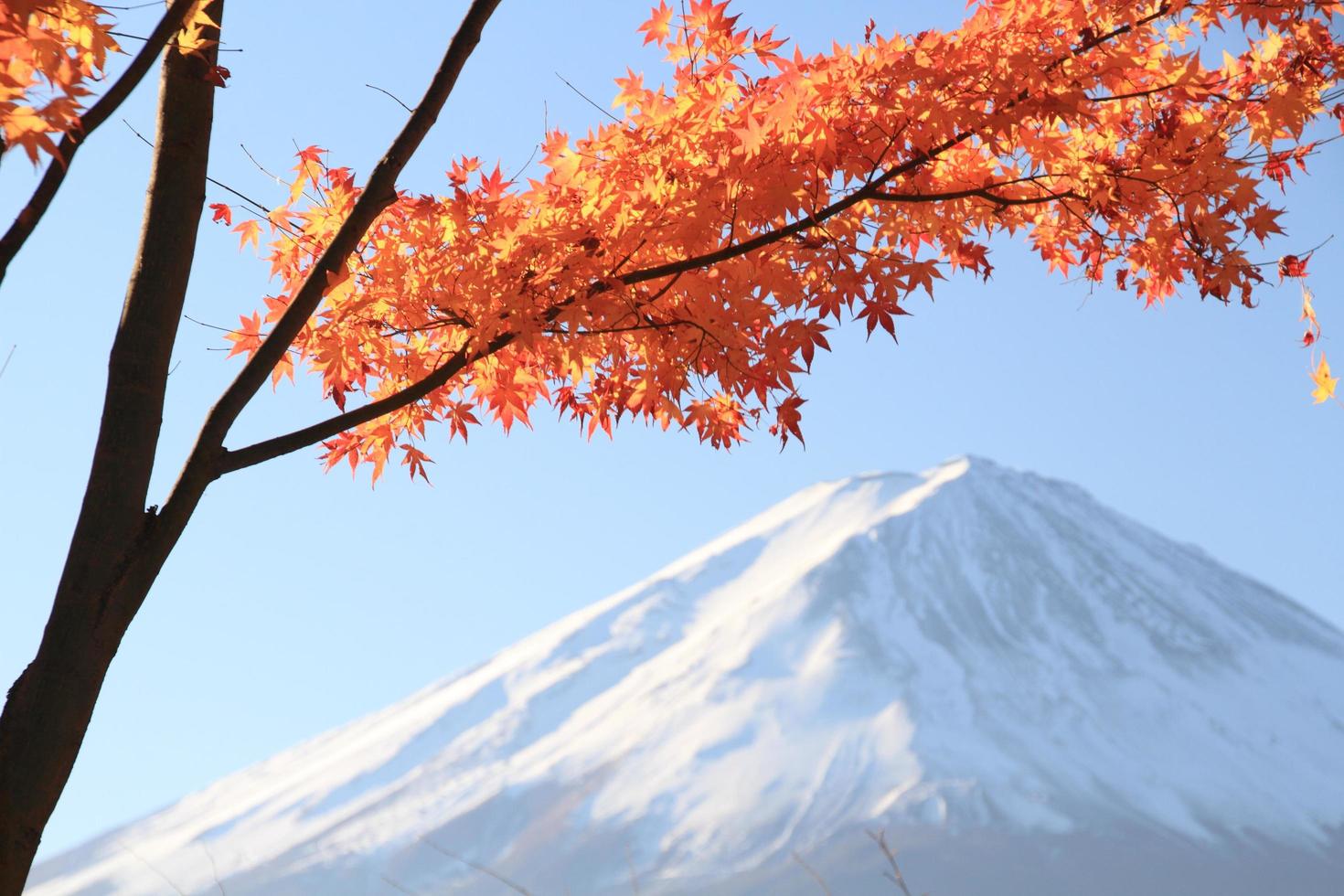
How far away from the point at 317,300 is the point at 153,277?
356 millimetres

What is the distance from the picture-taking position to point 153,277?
2.73 metres

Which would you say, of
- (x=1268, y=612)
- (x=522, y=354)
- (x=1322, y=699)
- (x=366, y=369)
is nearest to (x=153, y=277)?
(x=366, y=369)

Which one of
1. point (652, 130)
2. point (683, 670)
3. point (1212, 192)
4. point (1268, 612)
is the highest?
point (683, 670)

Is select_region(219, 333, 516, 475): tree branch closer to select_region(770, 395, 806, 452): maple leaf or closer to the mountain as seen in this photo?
select_region(770, 395, 806, 452): maple leaf

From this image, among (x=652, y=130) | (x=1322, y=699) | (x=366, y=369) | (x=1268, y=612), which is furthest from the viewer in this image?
(x=1268, y=612)

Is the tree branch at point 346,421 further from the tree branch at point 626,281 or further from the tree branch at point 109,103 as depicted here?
the tree branch at point 109,103

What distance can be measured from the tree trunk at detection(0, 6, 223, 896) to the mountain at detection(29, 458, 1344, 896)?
59455mm

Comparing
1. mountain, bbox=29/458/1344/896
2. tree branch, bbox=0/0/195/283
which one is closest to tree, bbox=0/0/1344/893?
tree branch, bbox=0/0/195/283

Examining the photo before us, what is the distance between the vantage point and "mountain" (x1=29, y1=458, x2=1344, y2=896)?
6309cm

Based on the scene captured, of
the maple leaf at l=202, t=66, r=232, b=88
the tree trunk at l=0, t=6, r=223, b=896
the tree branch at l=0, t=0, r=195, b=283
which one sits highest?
the maple leaf at l=202, t=66, r=232, b=88

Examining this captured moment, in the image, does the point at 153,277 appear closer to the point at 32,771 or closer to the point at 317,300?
the point at 317,300

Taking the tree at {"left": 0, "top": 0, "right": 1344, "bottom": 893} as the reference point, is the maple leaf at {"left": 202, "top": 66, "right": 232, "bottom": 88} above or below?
above

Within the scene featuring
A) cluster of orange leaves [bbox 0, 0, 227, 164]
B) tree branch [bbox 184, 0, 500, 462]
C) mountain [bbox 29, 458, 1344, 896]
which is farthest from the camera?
mountain [bbox 29, 458, 1344, 896]

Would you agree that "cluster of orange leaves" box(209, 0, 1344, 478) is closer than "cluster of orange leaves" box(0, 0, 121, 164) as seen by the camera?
No
